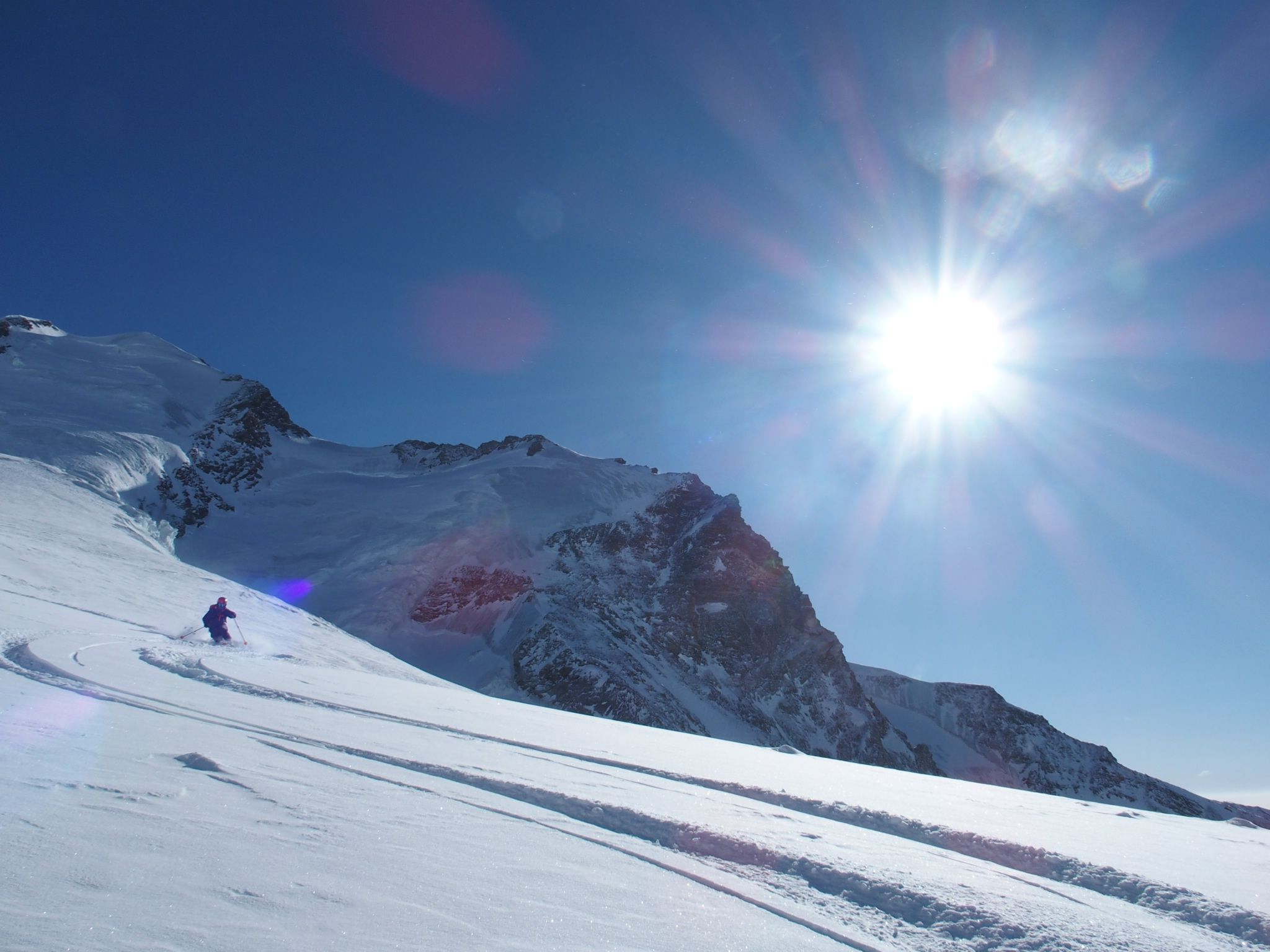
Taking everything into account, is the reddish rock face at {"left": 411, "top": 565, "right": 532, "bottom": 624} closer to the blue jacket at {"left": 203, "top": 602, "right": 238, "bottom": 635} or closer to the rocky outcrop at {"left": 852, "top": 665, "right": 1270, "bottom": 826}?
the blue jacket at {"left": 203, "top": 602, "right": 238, "bottom": 635}

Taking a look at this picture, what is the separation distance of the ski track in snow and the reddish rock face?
135ft

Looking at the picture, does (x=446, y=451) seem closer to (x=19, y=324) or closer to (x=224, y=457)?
(x=224, y=457)

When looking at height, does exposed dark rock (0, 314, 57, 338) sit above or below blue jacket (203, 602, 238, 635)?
above

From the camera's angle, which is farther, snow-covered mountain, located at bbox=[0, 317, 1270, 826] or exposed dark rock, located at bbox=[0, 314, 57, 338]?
exposed dark rock, located at bbox=[0, 314, 57, 338]

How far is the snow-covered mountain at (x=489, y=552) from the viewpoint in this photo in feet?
139

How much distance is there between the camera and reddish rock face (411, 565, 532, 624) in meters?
46.0

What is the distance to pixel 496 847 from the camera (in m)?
3.34

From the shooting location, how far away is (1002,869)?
3998 mm

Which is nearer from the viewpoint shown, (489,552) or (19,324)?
(489,552)

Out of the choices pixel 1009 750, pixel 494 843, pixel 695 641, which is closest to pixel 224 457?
pixel 695 641

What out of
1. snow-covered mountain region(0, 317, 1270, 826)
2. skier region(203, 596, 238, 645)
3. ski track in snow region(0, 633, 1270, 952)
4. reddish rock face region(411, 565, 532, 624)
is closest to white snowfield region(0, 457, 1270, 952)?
ski track in snow region(0, 633, 1270, 952)

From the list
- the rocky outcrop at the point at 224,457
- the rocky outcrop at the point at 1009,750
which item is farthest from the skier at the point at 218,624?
the rocky outcrop at the point at 1009,750

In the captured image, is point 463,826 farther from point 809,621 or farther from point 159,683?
point 809,621

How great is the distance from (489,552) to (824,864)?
49.7m
